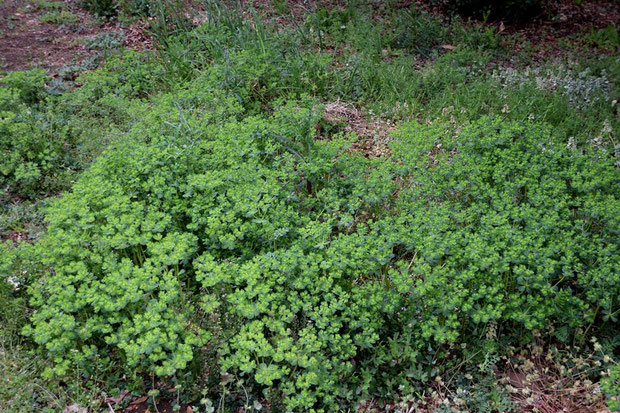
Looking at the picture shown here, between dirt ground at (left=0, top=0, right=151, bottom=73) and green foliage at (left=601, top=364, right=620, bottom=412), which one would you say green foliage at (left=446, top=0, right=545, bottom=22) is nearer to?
dirt ground at (left=0, top=0, right=151, bottom=73)

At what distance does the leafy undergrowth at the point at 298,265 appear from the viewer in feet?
11.2

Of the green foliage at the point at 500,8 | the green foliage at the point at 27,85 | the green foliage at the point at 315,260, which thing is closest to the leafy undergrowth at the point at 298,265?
the green foliage at the point at 315,260

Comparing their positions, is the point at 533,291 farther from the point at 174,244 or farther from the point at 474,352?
the point at 174,244

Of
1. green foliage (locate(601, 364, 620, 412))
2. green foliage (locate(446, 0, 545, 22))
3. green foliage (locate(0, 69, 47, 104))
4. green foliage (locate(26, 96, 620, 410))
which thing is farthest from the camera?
green foliage (locate(446, 0, 545, 22))

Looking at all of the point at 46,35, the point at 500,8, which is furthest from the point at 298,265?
the point at 500,8

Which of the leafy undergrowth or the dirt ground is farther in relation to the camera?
the dirt ground

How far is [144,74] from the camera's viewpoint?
6.61 meters

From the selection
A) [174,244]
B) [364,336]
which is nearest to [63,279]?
[174,244]

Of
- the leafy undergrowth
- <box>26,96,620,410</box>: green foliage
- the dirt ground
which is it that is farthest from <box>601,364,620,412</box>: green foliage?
the dirt ground

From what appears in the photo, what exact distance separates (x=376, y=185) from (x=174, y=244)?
1.78 metres

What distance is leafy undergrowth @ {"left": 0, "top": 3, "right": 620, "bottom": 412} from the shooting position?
3.41 m

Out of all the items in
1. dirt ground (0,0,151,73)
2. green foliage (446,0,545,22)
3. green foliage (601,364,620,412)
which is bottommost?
dirt ground (0,0,151,73)

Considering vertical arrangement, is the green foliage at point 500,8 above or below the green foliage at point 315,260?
above

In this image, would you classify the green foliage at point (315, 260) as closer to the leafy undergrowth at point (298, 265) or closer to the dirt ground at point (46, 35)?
the leafy undergrowth at point (298, 265)
